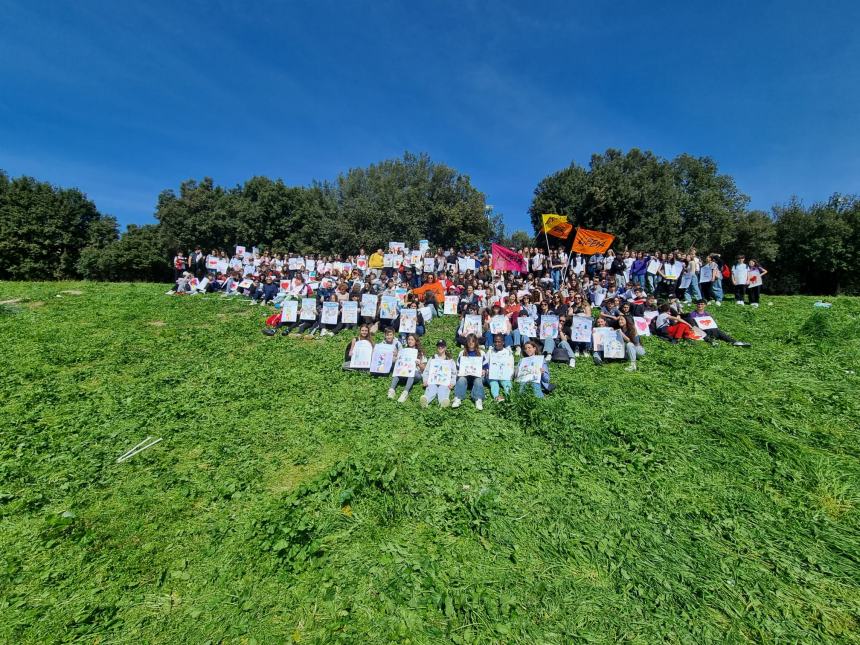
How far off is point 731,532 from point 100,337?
18000 millimetres

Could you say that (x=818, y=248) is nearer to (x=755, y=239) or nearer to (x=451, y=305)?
(x=755, y=239)

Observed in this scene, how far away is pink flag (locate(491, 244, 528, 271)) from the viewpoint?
21.2 metres

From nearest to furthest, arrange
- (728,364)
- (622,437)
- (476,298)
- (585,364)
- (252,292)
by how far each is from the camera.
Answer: (622,437) < (728,364) < (585,364) < (476,298) < (252,292)

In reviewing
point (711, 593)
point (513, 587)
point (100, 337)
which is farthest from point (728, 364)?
point (100, 337)

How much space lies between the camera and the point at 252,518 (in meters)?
5.27

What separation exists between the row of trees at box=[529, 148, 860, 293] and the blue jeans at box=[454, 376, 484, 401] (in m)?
33.2

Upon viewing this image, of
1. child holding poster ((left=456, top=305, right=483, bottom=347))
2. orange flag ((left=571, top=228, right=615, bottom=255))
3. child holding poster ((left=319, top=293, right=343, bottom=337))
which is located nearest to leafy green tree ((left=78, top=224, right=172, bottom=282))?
child holding poster ((left=319, top=293, right=343, bottom=337))

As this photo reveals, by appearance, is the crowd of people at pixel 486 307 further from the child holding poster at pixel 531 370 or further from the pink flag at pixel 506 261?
the pink flag at pixel 506 261

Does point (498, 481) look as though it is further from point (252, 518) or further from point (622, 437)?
point (252, 518)

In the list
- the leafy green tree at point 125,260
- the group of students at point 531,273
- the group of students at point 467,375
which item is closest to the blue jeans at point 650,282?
the group of students at point 531,273

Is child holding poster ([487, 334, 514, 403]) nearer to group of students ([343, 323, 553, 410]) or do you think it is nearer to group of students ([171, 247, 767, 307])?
group of students ([343, 323, 553, 410])

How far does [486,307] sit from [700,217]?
125ft

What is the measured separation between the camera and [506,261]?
21.4m

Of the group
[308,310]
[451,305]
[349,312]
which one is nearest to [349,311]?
[349,312]
